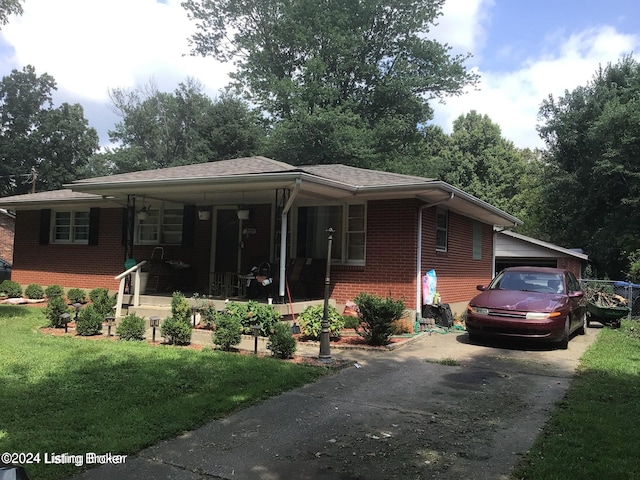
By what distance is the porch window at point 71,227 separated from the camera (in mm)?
15945

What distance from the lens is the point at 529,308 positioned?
343 inches

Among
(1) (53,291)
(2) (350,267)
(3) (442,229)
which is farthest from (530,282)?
(1) (53,291)

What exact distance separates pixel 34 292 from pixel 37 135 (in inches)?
1211

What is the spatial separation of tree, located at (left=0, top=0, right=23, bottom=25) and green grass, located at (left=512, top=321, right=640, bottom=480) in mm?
13796

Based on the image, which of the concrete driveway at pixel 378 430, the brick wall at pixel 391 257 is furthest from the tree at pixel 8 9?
the concrete driveway at pixel 378 430

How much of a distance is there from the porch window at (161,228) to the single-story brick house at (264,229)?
0.03m

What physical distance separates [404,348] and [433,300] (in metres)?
3.12

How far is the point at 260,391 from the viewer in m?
5.66

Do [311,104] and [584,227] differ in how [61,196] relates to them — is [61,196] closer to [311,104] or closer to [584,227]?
[311,104]

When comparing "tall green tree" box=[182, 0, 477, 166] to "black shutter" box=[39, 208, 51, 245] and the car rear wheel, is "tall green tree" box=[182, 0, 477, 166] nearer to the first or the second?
"black shutter" box=[39, 208, 51, 245]

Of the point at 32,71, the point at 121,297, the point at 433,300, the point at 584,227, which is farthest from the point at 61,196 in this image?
the point at 32,71

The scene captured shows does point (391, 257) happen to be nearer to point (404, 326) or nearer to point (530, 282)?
point (404, 326)

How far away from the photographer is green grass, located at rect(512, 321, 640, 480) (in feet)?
12.1

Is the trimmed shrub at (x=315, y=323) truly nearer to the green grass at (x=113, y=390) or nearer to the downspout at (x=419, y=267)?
the green grass at (x=113, y=390)
